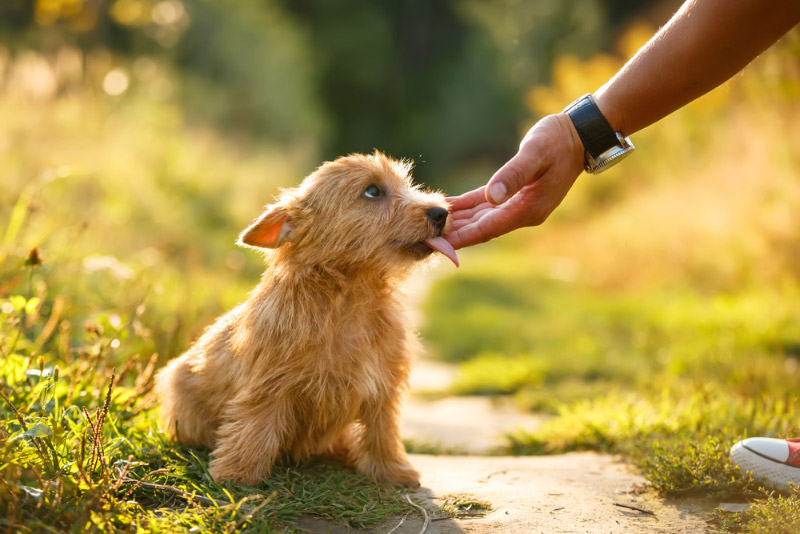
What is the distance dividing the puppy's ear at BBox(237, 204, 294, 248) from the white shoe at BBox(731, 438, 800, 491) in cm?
213

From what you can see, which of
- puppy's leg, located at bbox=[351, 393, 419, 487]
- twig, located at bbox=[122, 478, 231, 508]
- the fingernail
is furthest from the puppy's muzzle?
twig, located at bbox=[122, 478, 231, 508]

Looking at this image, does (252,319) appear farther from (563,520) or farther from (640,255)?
(640,255)

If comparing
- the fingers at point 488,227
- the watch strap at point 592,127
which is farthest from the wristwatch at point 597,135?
the fingers at point 488,227

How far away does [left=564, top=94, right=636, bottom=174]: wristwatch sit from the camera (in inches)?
124

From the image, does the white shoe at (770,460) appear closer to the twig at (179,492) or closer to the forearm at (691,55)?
the forearm at (691,55)

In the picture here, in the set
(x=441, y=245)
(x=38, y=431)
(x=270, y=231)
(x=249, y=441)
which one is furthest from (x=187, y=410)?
(x=441, y=245)

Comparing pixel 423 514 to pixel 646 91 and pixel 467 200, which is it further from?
pixel 646 91

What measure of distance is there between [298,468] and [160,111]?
9.71 metres

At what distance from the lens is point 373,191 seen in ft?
11.0

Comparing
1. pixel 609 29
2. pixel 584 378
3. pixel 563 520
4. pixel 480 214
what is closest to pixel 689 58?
pixel 480 214

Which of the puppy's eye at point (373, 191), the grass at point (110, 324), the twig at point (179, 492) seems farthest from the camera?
the puppy's eye at point (373, 191)

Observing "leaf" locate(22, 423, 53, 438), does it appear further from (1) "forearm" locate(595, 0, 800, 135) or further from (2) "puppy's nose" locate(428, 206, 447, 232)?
(1) "forearm" locate(595, 0, 800, 135)

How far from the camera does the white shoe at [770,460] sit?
2.84 metres

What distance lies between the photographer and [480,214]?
341cm
